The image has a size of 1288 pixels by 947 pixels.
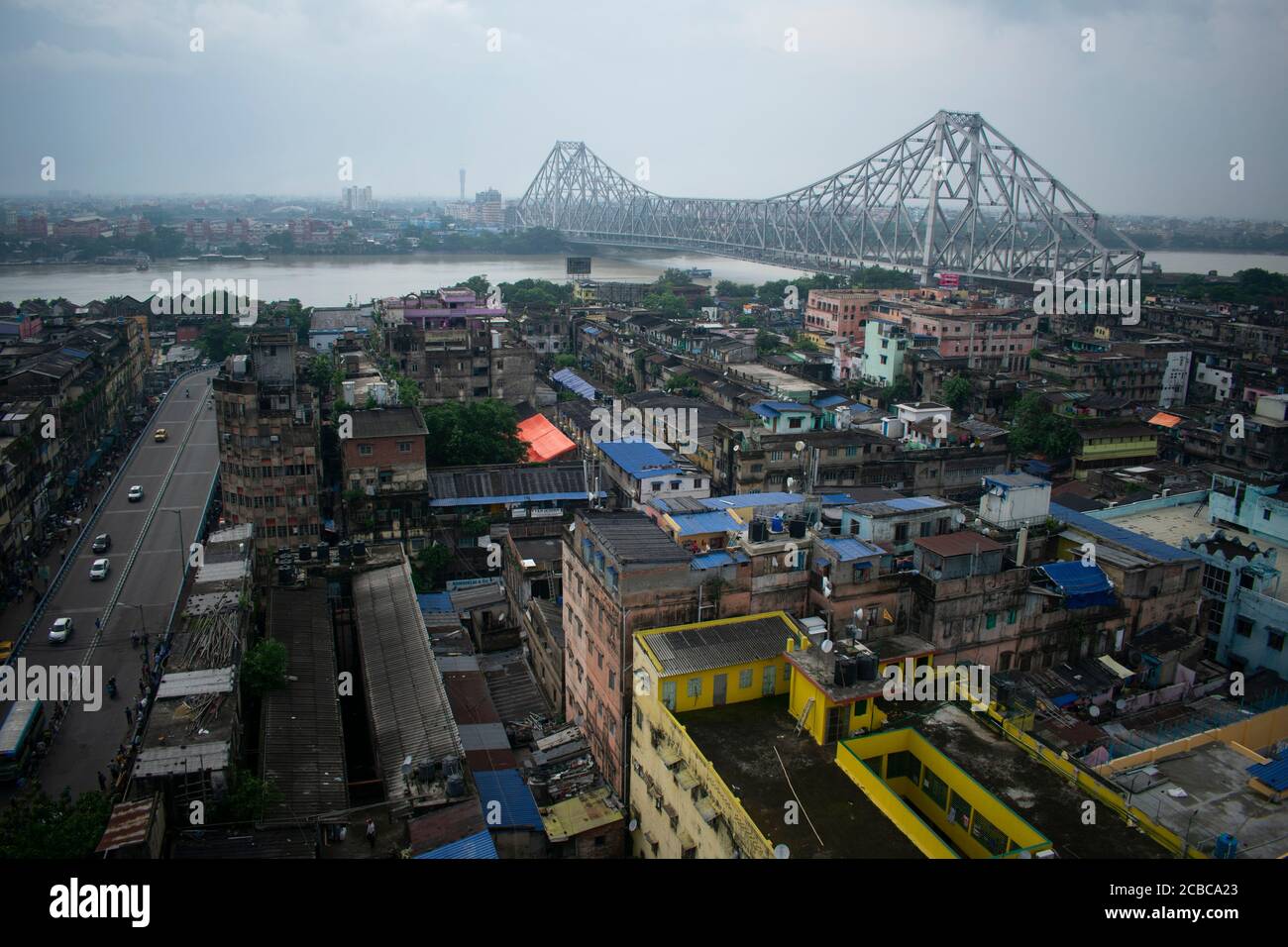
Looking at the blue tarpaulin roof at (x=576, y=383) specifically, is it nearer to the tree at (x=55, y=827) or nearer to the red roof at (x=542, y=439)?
the red roof at (x=542, y=439)

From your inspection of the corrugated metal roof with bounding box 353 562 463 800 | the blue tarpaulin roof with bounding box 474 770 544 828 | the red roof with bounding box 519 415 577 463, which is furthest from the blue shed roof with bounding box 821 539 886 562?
the red roof with bounding box 519 415 577 463

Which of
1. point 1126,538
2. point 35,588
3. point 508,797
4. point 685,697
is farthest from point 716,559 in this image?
point 35,588

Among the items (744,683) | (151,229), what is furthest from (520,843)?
(151,229)

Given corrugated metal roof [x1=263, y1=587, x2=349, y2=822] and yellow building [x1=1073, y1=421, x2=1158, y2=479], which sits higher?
yellow building [x1=1073, y1=421, x2=1158, y2=479]

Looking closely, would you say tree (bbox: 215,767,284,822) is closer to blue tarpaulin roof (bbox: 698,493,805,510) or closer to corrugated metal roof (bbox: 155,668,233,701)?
corrugated metal roof (bbox: 155,668,233,701)

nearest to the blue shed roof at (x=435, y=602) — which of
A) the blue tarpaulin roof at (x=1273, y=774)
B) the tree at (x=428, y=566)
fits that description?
the tree at (x=428, y=566)
